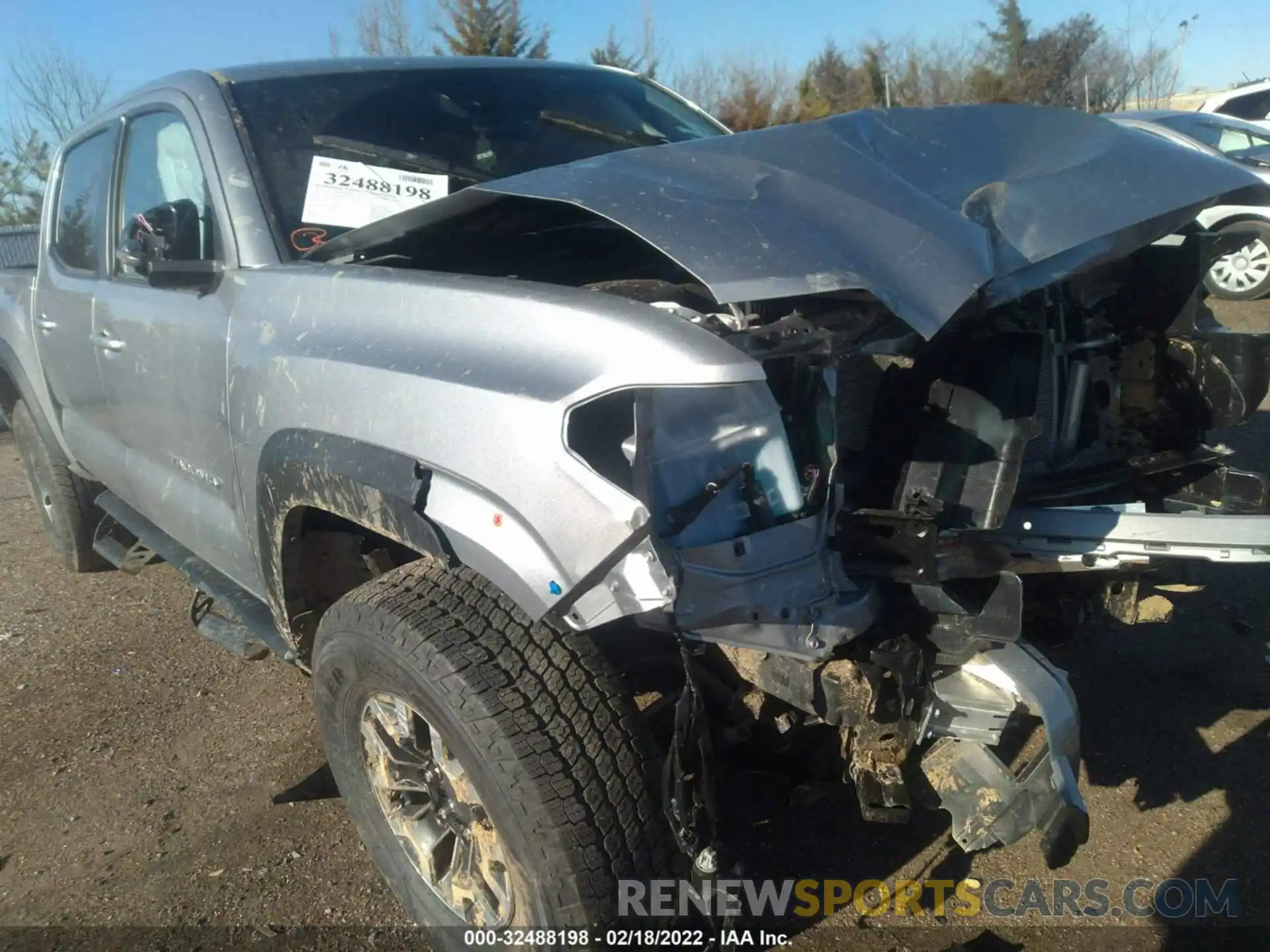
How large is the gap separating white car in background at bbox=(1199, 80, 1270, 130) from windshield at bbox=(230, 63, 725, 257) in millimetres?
11990

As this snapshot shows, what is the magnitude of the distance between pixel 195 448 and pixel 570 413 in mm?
1611

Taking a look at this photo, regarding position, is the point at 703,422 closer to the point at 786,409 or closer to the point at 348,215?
the point at 786,409

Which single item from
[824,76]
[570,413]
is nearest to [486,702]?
[570,413]

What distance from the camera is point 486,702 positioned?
75.3 inches

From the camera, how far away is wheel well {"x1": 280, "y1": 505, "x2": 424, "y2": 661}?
2.56 m

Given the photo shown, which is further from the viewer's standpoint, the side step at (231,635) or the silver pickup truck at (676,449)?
the side step at (231,635)

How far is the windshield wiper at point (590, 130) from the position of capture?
11.1 ft

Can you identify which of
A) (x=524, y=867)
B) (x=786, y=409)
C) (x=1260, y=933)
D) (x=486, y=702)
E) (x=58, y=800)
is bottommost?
(x=58, y=800)

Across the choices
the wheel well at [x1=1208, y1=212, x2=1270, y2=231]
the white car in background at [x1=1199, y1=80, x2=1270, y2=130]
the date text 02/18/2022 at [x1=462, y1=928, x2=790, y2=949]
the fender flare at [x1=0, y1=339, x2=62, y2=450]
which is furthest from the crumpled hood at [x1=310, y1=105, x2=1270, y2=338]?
the white car in background at [x1=1199, y1=80, x2=1270, y2=130]

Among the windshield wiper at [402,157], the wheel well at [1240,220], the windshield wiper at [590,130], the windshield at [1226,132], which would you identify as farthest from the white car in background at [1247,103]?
the windshield wiper at [402,157]

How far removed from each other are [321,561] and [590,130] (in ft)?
5.67

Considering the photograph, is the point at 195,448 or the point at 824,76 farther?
the point at 824,76

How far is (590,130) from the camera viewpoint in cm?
345

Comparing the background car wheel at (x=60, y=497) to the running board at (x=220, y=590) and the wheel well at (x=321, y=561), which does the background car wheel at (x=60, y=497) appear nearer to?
the running board at (x=220, y=590)
